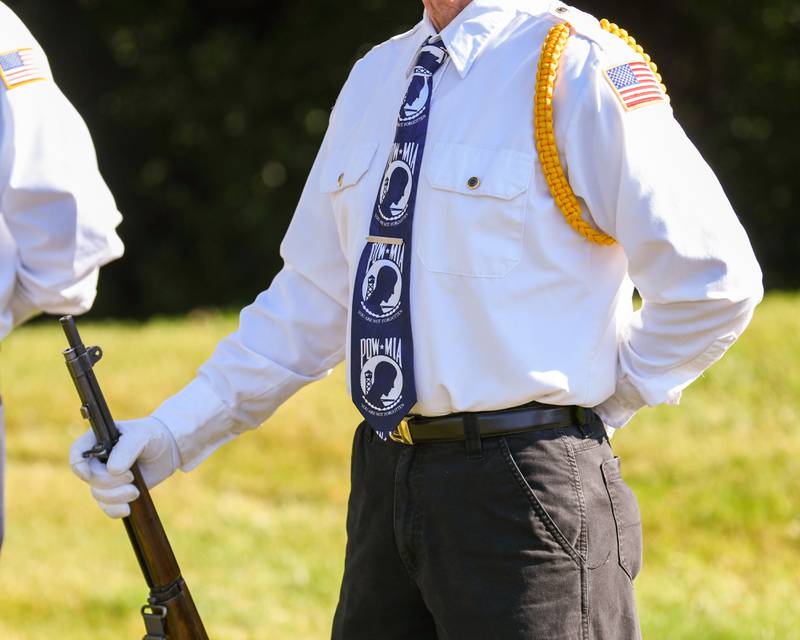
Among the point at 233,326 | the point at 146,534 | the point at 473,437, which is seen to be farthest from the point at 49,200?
the point at 233,326

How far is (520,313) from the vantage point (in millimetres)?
2119

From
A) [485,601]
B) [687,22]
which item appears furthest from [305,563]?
[687,22]

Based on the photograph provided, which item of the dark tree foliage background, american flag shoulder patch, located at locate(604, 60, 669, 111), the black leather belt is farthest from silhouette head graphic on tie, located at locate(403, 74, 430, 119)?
the dark tree foliage background

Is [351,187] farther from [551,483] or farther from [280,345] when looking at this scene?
[551,483]

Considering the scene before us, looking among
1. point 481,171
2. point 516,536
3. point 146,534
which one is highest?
point 481,171

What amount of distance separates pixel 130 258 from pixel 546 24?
11342 millimetres

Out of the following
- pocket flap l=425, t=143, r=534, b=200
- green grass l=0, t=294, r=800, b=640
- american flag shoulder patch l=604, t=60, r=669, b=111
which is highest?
american flag shoulder patch l=604, t=60, r=669, b=111

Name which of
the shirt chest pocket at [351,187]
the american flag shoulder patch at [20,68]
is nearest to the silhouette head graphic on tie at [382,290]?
the shirt chest pocket at [351,187]

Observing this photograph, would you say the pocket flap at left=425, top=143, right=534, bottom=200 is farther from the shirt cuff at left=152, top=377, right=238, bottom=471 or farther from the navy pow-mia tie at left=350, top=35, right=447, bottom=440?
the shirt cuff at left=152, top=377, right=238, bottom=471

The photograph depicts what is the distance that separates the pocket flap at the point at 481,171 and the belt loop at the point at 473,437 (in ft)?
1.20

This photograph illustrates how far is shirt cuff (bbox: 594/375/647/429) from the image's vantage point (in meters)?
2.25

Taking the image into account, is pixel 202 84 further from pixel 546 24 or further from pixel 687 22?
pixel 546 24

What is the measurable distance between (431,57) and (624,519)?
0.86 m

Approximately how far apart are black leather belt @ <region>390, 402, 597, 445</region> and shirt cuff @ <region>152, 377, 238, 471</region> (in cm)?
53
